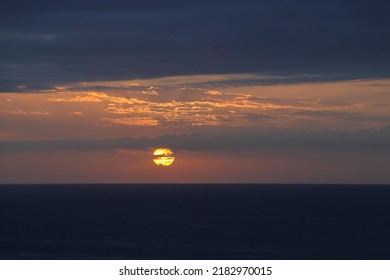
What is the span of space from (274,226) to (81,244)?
116ft

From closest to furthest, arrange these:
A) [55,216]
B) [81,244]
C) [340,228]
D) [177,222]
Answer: [81,244]
[340,228]
[177,222]
[55,216]

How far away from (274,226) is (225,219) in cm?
1632

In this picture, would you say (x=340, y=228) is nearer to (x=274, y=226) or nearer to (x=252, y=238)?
(x=274, y=226)

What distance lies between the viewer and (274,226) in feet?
404

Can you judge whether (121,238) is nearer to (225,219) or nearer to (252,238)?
(252,238)

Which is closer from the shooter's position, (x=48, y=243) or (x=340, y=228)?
(x=48, y=243)
